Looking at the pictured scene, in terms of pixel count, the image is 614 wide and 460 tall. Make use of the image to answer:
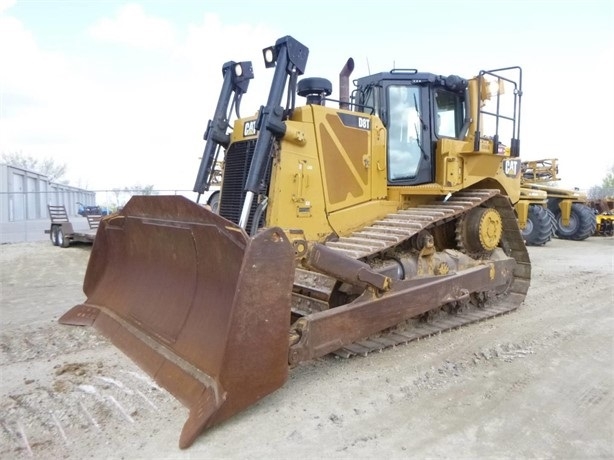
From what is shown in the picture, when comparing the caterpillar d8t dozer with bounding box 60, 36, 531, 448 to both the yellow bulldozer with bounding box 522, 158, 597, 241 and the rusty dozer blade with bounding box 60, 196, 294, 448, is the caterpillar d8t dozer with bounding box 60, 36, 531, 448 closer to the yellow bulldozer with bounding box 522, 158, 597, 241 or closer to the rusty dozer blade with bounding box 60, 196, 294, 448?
the rusty dozer blade with bounding box 60, 196, 294, 448

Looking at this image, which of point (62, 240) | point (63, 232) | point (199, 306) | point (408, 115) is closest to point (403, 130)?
point (408, 115)

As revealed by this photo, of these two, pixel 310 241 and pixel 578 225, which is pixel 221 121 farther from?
pixel 578 225

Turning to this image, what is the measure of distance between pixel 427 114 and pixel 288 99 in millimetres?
1789

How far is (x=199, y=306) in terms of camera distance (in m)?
3.39

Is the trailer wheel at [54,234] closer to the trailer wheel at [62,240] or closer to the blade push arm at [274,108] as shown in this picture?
the trailer wheel at [62,240]

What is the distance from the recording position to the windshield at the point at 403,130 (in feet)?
17.2

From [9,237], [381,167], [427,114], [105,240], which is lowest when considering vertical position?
[9,237]

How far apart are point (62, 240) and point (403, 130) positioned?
1104 centimetres

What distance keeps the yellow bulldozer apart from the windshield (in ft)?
38.5

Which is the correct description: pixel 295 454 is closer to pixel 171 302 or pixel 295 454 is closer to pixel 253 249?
pixel 253 249

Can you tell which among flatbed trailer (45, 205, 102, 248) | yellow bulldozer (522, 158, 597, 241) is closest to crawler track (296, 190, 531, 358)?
flatbed trailer (45, 205, 102, 248)

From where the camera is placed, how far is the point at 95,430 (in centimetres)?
276

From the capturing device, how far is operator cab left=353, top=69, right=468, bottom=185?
5.22 m

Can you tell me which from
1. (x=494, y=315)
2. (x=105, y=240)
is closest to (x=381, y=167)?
(x=494, y=315)
